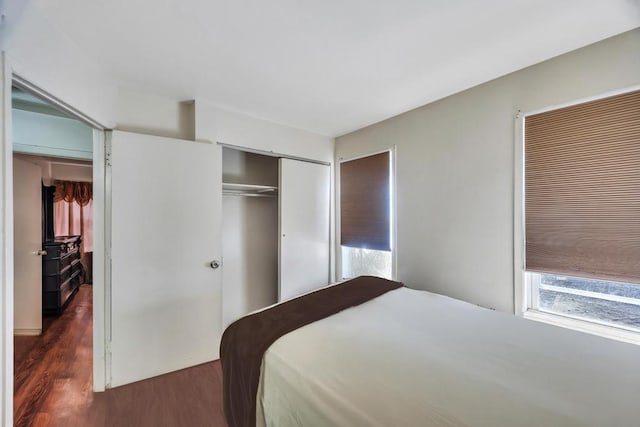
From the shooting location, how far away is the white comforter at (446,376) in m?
0.80

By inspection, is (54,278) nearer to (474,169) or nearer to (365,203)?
(365,203)

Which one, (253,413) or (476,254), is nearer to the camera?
(253,413)

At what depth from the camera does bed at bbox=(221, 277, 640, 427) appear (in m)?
0.81

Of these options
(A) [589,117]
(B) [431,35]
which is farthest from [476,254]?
(B) [431,35]

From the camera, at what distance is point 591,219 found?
1471mm

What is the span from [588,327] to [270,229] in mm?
2922

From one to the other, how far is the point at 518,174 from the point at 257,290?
9.38 feet

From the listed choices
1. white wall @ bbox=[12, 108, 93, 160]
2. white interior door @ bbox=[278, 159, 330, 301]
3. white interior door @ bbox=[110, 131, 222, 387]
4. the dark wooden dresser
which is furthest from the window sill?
the dark wooden dresser

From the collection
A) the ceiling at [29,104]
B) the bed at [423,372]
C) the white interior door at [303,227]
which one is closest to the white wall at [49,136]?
the ceiling at [29,104]

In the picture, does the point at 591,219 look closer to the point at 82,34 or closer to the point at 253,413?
the point at 253,413

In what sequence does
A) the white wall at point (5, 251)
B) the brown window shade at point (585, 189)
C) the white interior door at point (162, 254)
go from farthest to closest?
the white interior door at point (162, 254)
the brown window shade at point (585, 189)
the white wall at point (5, 251)

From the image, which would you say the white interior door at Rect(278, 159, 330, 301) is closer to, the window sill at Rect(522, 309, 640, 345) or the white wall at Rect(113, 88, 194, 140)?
the white wall at Rect(113, 88, 194, 140)

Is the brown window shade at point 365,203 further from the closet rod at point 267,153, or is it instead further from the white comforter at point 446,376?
the white comforter at point 446,376

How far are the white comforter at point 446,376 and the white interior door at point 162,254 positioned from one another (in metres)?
1.37
